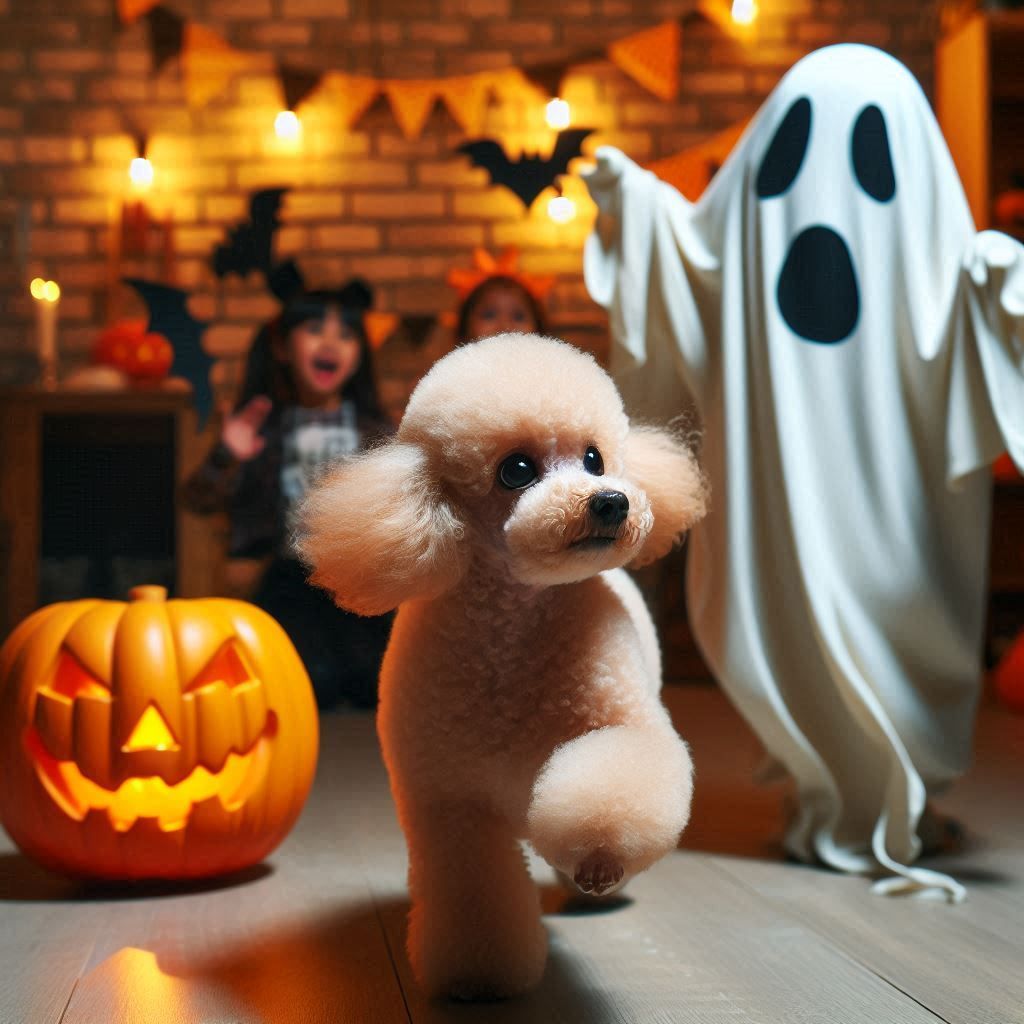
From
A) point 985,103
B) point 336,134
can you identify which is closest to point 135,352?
point 336,134

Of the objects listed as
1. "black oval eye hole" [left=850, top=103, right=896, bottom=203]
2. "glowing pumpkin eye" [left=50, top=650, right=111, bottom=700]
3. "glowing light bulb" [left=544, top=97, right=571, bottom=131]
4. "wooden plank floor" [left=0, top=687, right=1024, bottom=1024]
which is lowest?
"wooden plank floor" [left=0, top=687, right=1024, bottom=1024]

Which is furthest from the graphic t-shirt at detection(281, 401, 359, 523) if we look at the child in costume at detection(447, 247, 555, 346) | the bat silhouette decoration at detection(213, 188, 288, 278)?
the bat silhouette decoration at detection(213, 188, 288, 278)

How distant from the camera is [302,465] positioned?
3369 millimetres

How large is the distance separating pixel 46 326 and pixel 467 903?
3401 millimetres

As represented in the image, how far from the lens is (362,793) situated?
7.22 feet

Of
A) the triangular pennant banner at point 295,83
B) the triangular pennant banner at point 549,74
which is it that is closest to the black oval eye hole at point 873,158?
the triangular pennant banner at point 549,74

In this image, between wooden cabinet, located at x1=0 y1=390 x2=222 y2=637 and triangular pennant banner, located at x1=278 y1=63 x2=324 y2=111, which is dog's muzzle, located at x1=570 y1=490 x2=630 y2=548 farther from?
triangular pennant banner, located at x1=278 y1=63 x2=324 y2=111

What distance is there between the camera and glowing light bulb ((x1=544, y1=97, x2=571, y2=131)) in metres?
4.37

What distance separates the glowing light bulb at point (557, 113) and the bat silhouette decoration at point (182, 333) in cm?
136

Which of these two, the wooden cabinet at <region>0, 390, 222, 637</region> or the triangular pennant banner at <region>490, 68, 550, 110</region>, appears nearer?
the wooden cabinet at <region>0, 390, 222, 637</region>

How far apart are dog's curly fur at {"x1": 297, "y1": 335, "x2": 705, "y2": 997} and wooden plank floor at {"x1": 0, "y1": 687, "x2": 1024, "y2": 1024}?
0.11 meters

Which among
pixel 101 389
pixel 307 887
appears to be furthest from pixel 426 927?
pixel 101 389

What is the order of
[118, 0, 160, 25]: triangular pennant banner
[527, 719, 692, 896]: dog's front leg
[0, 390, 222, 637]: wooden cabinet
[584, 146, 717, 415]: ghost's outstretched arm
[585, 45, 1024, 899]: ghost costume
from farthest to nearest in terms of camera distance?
1. [118, 0, 160, 25]: triangular pennant banner
2. [0, 390, 222, 637]: wooden cabinet
3. [584, 146, 717, 415]: ghost's outstretched arm
4. [585, 45, 1024, 899]: ghost costume
5. [527, 719, 692, 896]: dog's front leg

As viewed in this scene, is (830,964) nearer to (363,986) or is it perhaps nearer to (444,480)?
(363,986)
